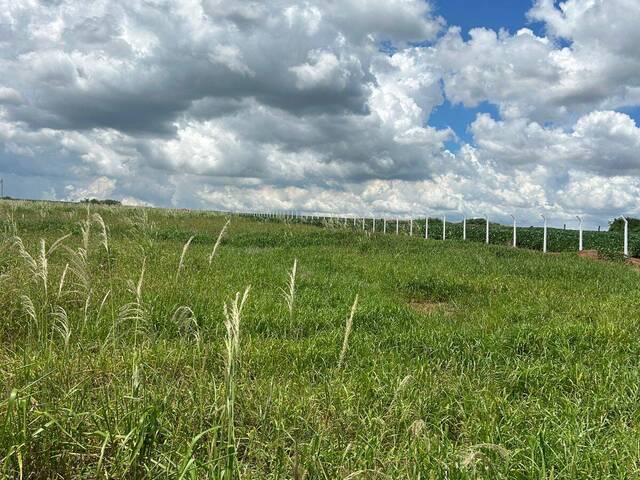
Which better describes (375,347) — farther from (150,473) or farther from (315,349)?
(150,473)

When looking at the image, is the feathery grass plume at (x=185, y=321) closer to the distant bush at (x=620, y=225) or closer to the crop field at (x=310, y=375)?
the crop field at (x=310, y=375)

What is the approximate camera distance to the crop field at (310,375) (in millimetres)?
2549

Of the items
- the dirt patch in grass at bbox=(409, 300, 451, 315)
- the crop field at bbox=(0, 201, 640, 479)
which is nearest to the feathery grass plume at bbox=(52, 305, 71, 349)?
the crop field at bbox=(0, 201, 640, 479)

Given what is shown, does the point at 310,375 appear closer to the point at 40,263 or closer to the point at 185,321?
the point at 185,321

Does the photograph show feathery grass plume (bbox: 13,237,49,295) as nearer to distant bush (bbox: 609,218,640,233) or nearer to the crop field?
the crop field

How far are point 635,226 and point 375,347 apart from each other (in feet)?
219

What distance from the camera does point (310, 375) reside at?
447cm

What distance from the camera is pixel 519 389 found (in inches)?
178

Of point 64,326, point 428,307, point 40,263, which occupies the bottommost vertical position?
point 428,307

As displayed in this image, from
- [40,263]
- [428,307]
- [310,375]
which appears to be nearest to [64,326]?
[40,263]

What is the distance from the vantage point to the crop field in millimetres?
2549

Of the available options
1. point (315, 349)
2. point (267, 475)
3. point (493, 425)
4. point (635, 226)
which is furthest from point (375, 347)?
point (635, 226)

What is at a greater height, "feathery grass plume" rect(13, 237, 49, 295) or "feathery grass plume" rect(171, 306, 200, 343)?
"feathery grass plume" rect(13, 237, 49, 295)

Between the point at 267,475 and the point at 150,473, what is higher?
the point at 150,473
